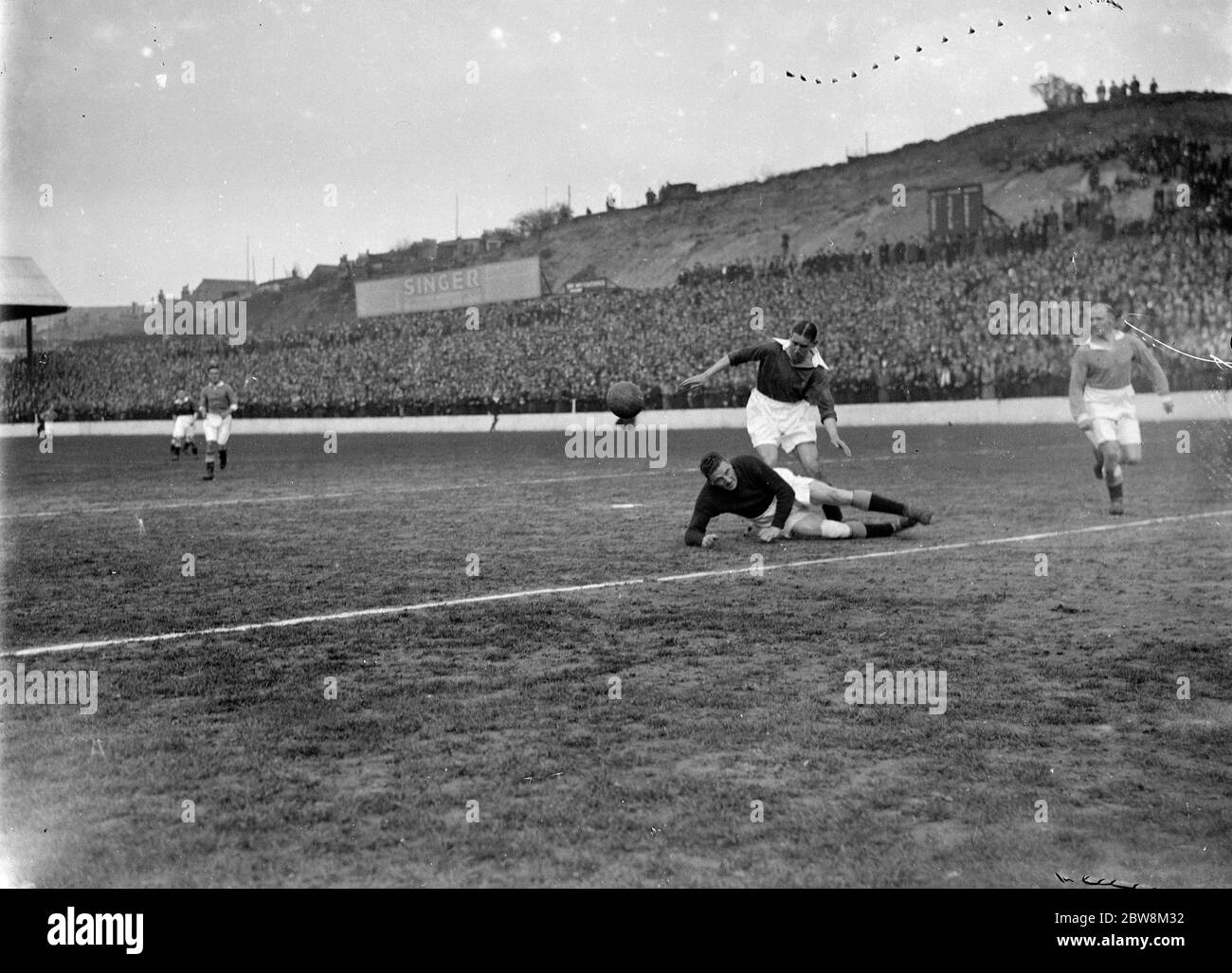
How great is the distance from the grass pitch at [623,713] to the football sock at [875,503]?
31 centimetres

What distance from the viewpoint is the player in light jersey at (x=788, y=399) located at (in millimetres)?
11375

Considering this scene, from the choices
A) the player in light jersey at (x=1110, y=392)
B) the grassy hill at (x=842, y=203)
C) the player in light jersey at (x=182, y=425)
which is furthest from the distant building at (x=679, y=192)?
the player in light jersey at (x=1110, y=392)

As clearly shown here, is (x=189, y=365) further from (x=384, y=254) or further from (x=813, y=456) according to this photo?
(x=813, y=456)

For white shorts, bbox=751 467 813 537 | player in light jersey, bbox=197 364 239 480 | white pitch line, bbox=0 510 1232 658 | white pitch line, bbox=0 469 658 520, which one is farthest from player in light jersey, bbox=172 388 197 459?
white pitch line, bbox=0 510 1232 658

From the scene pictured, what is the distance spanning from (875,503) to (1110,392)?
3.51 meters

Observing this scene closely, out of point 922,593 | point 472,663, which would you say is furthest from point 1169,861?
point 922,593

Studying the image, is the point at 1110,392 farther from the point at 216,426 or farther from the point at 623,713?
the point at 216,426

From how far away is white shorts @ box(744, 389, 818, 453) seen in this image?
11.8 meters

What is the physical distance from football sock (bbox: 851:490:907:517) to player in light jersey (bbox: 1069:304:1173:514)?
9.09 feet

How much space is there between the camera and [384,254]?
9388cm

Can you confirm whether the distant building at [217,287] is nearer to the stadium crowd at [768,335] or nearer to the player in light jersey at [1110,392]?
the stadium crowd at [768,335]

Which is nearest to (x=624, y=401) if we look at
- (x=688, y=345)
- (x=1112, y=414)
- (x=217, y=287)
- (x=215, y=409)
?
(x=1112, y=414)

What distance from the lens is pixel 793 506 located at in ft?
→ 34.0
